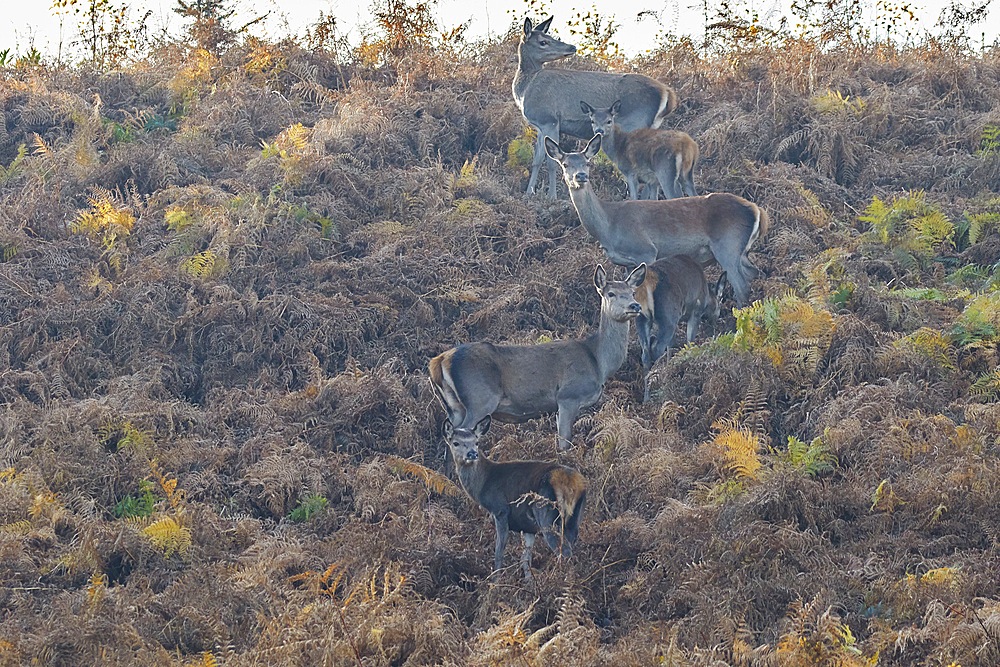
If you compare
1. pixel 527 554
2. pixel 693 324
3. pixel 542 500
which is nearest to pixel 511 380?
pixel 542 500

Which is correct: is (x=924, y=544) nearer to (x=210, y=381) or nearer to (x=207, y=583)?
(x=207, y=583)

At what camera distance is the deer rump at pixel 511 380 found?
8891mm

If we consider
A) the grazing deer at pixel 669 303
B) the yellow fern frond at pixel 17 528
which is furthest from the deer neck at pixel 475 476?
the yellow fern frond at pixel 17 528

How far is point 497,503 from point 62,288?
5790mm

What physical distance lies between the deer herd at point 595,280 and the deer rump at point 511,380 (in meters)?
0.01

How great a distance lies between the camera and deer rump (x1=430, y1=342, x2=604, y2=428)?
889cm

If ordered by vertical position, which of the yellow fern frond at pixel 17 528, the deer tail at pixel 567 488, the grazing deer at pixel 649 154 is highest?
the grazing deer at pixel 649 154

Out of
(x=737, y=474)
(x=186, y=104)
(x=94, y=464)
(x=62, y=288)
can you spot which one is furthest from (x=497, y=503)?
(x=186, y=104)

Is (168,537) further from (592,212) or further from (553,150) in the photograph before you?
(553,150)

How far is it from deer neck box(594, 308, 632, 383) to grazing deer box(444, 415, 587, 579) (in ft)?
5.31

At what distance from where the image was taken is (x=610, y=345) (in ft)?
31.1

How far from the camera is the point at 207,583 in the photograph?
6.99 metres

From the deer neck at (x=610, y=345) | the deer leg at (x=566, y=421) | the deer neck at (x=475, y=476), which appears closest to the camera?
the deer neck at (x=475, y=476)

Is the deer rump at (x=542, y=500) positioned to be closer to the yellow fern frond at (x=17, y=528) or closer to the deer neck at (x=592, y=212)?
the yellow fern frond at (x=17, y=528)
